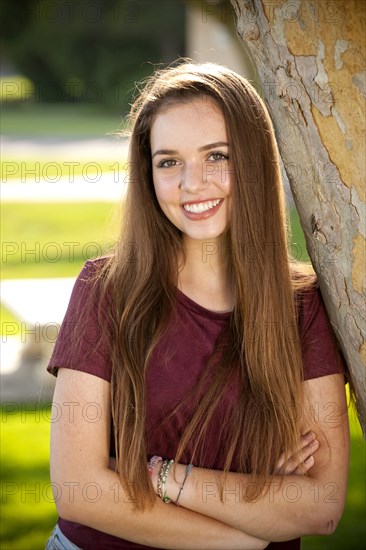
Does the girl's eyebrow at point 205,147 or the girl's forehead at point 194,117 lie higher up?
the girl's forehead at point 194,117

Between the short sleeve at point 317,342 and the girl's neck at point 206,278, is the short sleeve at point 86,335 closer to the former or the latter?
the girl's neck at point 206,278

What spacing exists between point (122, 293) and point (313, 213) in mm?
584

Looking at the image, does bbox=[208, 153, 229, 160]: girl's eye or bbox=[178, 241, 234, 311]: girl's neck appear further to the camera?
bbox=[178, 241, 234, 311]: girl's neck

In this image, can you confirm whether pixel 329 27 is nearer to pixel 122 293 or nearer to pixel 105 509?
pixel 122 293

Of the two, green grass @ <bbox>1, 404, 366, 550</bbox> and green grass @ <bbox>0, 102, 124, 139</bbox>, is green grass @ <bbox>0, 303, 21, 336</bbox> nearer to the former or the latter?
green grass @ <bbox>1, 404, 366, 550</bbox>

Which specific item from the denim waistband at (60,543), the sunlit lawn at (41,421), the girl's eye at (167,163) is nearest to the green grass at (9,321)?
the sunlit lawn at (41,421)

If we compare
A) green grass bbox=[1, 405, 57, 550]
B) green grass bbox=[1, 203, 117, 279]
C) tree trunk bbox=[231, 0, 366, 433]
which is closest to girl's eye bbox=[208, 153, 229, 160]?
tree trunk bbox=[231, 0, 366, 433]

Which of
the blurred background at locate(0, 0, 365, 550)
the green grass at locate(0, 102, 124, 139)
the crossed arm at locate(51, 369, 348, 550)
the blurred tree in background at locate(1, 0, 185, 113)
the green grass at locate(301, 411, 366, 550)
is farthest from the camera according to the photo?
the blurred tree in background at locate(1, 0, 185, 113)

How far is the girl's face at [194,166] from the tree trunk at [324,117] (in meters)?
0.23

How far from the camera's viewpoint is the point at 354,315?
240cm

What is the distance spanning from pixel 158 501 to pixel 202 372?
35 centimetres

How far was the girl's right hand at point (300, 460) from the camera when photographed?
2600mm

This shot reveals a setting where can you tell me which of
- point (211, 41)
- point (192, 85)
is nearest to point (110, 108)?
point (211, 41)

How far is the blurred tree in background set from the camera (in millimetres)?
33062
